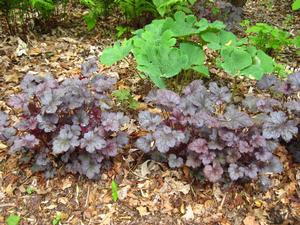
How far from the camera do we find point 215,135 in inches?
110

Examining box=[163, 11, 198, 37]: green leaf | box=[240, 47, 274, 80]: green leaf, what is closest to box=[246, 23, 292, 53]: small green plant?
box=[240, 47, 274, 80]: green leaf

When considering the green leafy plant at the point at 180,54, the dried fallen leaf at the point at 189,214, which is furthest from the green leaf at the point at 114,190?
the green leafy plant at the point at 180,54

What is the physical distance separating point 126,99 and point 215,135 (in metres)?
0.96

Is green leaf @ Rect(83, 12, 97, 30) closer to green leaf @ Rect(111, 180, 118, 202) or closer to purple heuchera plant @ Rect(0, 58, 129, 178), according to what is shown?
purple heuchera plant @ Rect(0, 58, 129, 178)

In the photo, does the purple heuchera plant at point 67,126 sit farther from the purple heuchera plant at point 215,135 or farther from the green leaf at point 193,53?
the green leaf at point 193,53

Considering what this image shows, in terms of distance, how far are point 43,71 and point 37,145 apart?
127 centimetres

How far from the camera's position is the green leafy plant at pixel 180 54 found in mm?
3221

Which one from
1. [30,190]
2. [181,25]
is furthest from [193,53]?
[30,190]

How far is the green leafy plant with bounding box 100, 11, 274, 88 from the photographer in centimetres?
322

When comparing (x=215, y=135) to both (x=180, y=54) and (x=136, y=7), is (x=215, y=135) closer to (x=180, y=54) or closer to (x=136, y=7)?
(x=180, y=54)

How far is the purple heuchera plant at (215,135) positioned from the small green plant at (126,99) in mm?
506

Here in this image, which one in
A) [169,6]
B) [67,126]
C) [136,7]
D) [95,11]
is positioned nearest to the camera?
[67,126]

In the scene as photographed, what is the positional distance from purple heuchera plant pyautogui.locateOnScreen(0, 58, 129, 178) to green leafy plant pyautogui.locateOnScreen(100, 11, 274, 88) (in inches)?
14.3

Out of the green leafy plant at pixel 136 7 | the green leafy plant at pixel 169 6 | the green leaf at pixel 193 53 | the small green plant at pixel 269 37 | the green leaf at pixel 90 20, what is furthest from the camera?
the green leaf at pixel 90 20
